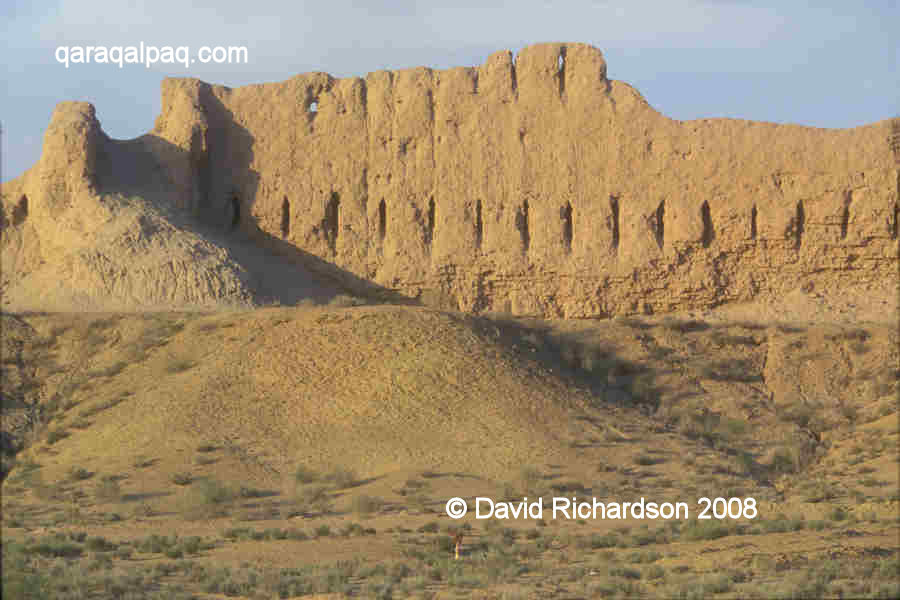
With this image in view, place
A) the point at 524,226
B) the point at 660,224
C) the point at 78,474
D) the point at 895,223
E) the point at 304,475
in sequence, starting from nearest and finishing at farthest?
the point at 78,474, the point at 304,475, the point at 895,223, the point at 660,224, the point at 524,226

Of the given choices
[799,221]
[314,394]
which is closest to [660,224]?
[799,221]

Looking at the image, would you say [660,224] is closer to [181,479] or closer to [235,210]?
[235,210]

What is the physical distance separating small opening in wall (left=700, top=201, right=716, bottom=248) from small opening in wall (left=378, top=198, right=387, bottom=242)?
30.1 feet

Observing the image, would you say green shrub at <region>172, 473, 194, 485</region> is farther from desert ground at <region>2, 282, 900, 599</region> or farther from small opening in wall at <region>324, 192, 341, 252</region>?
small opening in wall at <region>324, 192, 341, 252</region>

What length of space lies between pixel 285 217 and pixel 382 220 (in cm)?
308

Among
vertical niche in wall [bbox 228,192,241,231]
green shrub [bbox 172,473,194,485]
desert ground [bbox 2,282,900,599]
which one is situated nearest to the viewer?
desert ground [bbox 2,282,900,599]

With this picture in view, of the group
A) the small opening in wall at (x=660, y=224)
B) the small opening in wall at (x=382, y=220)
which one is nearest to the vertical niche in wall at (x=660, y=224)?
the small opening in wall at (x=660, y=224)

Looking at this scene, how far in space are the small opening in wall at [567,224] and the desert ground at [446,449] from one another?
263cm

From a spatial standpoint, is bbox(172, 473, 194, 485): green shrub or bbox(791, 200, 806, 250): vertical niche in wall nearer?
bbox(172, 473, 194, 485): green shrub

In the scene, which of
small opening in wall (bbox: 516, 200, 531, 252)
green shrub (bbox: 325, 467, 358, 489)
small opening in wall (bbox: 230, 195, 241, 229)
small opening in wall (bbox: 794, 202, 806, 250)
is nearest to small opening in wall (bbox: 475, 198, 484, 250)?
small opening in wall (bbox: 516, 200, 531, 252)

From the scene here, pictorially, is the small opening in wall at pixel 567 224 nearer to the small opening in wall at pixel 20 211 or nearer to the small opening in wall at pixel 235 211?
the small opening in wall at pixel 235 211

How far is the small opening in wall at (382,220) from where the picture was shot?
1415 inches

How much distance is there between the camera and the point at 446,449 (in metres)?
25.7

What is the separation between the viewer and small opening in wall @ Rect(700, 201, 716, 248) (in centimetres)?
3435
